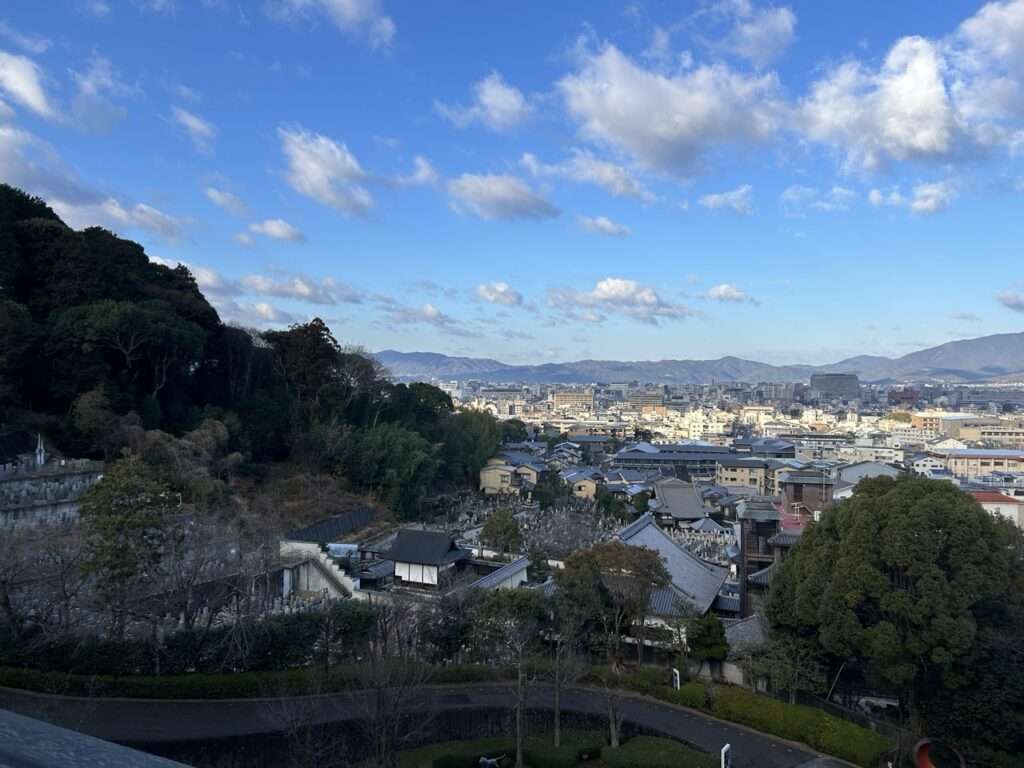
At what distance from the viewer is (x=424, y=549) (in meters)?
14.2

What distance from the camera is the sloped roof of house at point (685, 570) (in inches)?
524

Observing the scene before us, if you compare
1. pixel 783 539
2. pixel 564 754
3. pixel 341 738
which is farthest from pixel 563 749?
pixel 783 539

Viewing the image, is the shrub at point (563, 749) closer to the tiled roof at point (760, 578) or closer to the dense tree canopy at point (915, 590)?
the dense tree canopy at point (915, 590)

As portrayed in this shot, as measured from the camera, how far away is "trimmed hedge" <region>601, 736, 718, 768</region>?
800 cm

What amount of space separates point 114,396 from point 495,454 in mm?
22684

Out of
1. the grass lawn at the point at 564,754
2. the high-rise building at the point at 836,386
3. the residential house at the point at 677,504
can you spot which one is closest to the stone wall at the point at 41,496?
the grass lawn at the point at 564,754

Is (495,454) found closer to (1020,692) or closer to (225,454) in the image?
(225,454)

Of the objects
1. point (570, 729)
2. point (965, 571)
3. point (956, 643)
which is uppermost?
point (965, 571)

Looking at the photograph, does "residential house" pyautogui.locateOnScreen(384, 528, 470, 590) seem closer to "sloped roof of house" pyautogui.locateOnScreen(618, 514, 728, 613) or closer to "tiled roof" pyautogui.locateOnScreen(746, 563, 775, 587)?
"sloped roof of house" pyautogui.locateOnScreen(618, 514, 728, 613)

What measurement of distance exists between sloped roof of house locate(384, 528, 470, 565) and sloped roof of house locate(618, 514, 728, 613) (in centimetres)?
362

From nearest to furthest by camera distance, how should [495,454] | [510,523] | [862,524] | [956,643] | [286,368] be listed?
[956,643], [862,524], [510,523], [286,368], [495,454]

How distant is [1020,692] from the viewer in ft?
Result: 27.2

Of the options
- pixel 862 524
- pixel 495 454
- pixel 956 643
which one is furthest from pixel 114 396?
pixel 495 454

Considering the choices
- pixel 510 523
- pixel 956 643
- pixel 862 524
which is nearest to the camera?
pixel 956 643
